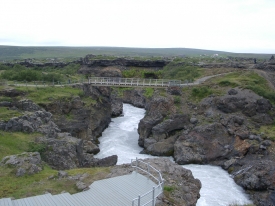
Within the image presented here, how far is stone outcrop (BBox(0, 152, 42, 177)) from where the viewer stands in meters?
16.7

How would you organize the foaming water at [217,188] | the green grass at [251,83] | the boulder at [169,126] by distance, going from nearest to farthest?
the foaming water at [217,188] < the boulder at [169,126] < the green grass at [251,83]

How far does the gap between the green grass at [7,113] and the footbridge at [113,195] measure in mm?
14097

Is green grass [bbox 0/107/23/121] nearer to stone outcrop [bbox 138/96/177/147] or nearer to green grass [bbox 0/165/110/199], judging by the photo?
green grass [bbox 0/165/110/199]

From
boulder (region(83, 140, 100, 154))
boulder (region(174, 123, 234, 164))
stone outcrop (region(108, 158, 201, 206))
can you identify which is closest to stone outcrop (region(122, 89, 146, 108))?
boulder (region(174, 123, 234, 164))

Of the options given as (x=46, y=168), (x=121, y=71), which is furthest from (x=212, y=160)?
(x=121, y=71)

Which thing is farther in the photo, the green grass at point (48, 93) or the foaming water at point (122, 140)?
the green grass at point (48, 93)

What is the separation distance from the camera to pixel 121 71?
3132 inches

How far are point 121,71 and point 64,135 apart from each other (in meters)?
54.5

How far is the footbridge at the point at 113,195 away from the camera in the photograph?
1312cm

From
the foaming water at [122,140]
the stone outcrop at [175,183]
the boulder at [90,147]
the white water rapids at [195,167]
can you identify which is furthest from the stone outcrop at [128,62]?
the stone outcrop at [175,183]

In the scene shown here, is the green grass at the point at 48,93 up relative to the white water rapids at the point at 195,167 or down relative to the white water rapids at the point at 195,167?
up

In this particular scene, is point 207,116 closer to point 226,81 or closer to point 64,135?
point 226,81

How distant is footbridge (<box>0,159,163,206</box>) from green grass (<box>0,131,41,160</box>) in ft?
25.2

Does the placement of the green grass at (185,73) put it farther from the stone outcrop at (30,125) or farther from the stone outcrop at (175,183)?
the stone outcrop at (175,183)
